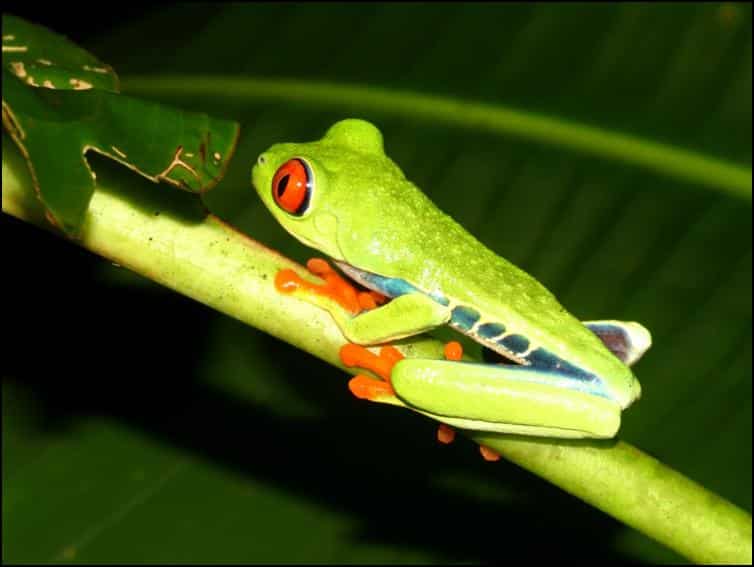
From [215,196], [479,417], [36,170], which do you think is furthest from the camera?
[215,196]

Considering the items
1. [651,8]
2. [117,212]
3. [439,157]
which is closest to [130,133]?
[117,212]

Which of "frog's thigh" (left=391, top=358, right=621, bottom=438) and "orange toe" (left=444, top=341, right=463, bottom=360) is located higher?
"orange toe" (left=444, top=341, right=463, bottom=360)

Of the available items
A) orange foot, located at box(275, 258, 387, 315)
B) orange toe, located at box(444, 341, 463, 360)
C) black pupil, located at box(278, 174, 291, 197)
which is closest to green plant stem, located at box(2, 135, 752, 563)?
orange foot, located at box(275, 258, 387, 315)

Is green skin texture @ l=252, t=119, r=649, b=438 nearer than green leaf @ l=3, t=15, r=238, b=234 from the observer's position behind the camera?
No

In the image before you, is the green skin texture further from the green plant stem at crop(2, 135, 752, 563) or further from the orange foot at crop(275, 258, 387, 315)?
the green plant stem at crop(2, 135, 752, 563)

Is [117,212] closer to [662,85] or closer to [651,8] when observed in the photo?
[662,85]

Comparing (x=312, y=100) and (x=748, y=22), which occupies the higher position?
(x=748, y=22)

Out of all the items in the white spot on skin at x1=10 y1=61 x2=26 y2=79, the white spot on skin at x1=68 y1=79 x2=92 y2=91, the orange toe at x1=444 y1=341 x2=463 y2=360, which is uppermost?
the white spot on skin at x1=10 y1=61 x2=26 y2=79
